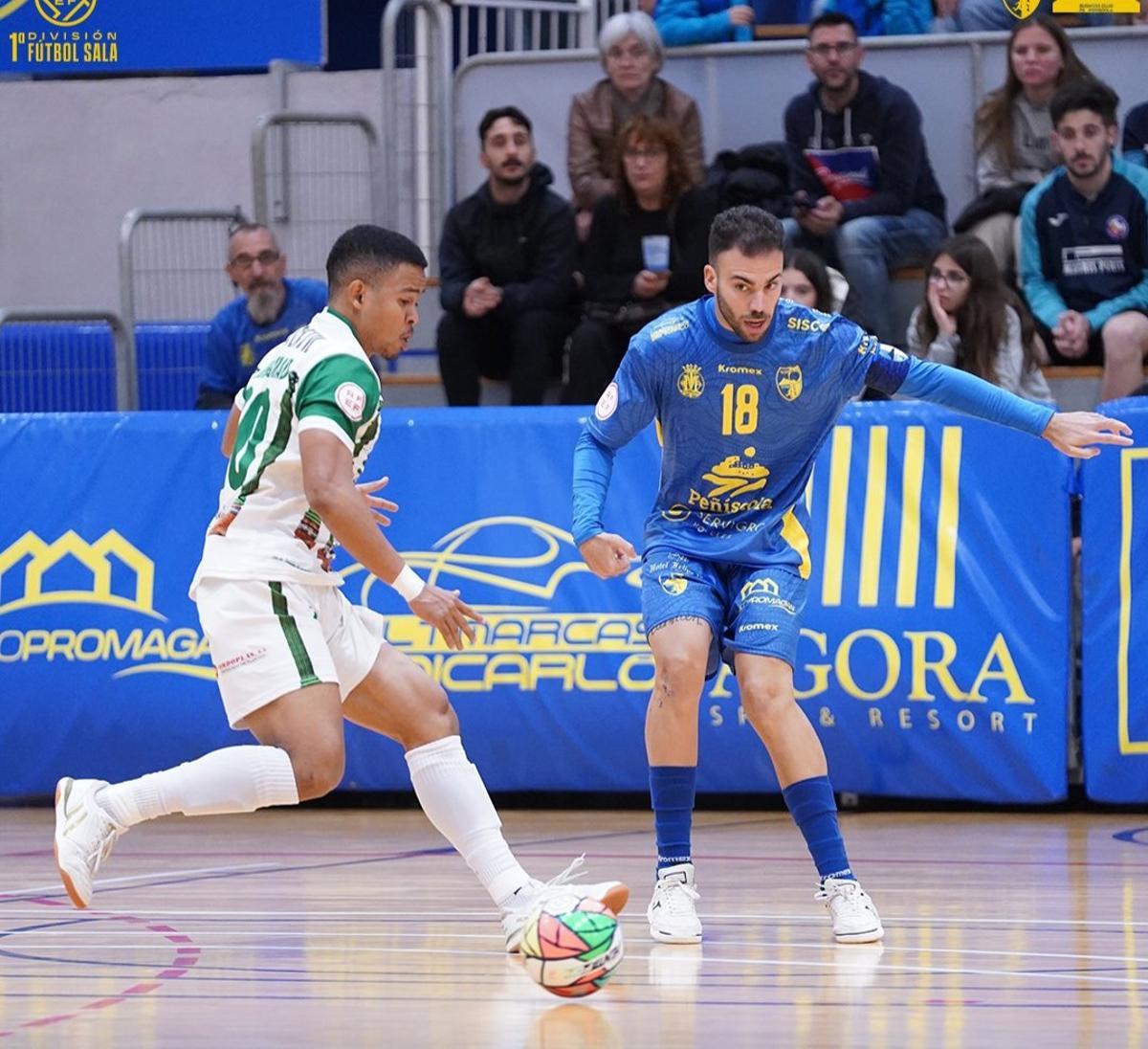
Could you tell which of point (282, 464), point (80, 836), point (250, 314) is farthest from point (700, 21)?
point (80, 836)

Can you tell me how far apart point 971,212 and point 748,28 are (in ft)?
7.58

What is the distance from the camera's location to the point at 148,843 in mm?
8414

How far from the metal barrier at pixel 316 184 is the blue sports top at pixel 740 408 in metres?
6.64

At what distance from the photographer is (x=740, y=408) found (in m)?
5.90

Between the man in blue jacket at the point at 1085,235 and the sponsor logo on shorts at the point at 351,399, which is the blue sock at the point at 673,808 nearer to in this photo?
the sponsor logo on shorts at the point at 351,399

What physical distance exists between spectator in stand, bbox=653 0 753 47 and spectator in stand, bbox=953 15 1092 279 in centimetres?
168

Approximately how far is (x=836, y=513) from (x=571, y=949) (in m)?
4.45

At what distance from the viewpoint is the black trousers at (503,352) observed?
33.8ft

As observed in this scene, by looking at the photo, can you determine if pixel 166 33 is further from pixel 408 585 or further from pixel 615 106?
pixel 408 585

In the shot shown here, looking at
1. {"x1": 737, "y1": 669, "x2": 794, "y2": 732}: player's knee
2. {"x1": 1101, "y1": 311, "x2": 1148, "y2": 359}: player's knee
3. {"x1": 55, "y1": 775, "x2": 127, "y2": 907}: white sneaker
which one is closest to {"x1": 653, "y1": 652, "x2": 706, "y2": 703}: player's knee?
{"x1": 737, "y1": 669, "x2": 794, "y2": 732}: player's knee

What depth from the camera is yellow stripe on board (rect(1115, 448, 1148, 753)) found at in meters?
8.51

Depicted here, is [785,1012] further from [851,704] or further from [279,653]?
[851,704]

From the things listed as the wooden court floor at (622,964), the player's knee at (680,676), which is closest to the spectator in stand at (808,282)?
the wooden court floor at (622,964)

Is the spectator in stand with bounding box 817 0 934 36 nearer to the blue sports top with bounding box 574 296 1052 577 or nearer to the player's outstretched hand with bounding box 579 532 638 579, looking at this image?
the blue sports top with bounding box 574 296 1052 577
